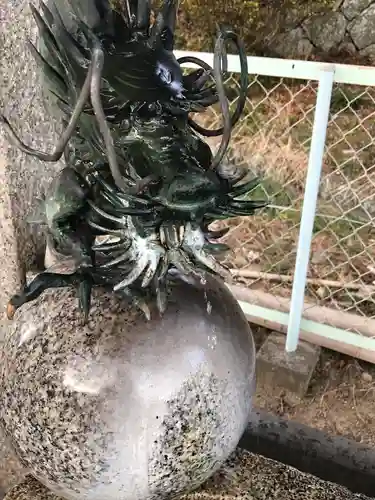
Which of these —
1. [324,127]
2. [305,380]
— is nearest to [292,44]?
[324,127]

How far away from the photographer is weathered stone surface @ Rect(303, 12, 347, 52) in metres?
4.14

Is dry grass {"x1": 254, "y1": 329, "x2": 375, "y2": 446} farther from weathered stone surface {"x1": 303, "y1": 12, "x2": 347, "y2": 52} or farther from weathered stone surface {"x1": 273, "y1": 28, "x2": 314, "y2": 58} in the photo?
weathered stone surface {"x1": 303, "y1": 12, "x2": 347, "y2": 52}

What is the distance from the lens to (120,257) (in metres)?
0.86

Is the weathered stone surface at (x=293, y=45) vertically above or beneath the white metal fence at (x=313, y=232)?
above

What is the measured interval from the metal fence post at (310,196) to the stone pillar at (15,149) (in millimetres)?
1057

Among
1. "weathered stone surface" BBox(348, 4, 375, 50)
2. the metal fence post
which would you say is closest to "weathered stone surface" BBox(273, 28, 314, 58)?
"weathered stone surface" BBox(348, 4, 375, 50)

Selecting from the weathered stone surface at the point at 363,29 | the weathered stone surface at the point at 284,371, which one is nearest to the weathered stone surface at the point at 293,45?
the weathered stone surface at the point at 363,29

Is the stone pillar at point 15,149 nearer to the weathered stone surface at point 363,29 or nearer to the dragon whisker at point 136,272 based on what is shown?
the dragon whisker at point 136,272

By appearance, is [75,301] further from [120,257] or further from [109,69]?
[109,69]

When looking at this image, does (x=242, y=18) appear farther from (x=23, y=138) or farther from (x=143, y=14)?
(x=143, y=14)

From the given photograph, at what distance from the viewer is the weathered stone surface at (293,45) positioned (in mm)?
4074

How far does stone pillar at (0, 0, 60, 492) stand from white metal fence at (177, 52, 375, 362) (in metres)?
1.39

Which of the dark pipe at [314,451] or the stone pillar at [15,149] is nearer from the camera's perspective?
the stone pillar at [15,149]

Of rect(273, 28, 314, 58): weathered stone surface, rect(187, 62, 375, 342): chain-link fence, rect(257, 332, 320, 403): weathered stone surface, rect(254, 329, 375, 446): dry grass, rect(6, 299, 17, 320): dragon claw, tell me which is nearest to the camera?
rect(6, 299, 17, 320): dragon claw
